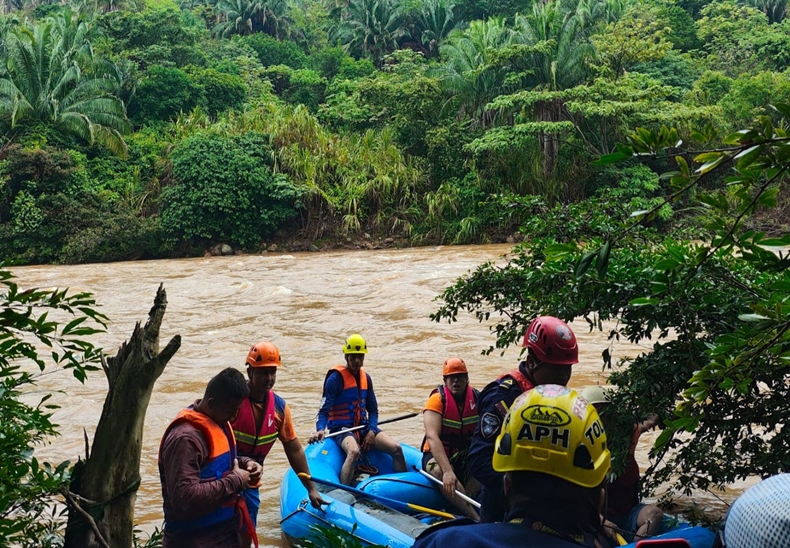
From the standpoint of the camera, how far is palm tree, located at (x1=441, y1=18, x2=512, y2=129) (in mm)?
28750

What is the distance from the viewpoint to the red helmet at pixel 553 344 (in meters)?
3.15

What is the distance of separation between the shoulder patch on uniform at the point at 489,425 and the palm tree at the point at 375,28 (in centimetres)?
4185

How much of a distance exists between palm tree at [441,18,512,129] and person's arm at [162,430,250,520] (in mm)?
25847

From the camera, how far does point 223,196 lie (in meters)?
26.5

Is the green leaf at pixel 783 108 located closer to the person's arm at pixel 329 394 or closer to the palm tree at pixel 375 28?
the person's arm at pixel 329 394

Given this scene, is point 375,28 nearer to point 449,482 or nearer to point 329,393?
point 329,393

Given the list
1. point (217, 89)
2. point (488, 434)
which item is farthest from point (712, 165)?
point (217, 89)

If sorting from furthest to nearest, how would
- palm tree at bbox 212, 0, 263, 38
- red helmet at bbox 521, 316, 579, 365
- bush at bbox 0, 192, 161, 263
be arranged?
palm tree at bbox 212, 0, 263, 38 → bush at bbox 0, 192, 161, 263 → red helmet at bbox 521, 316, 579, 365

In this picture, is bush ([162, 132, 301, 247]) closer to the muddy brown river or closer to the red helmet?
the muddy brown river

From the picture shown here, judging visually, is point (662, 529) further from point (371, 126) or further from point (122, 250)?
point (371, 126)

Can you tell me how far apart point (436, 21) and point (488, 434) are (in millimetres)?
42357

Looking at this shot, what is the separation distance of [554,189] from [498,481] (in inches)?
984

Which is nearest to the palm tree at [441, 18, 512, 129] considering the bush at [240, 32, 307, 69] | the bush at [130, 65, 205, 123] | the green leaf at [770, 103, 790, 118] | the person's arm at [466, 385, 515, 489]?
the bush at [130, 65, 205, 123]

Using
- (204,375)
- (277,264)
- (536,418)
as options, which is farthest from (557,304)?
(277,264)
